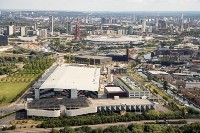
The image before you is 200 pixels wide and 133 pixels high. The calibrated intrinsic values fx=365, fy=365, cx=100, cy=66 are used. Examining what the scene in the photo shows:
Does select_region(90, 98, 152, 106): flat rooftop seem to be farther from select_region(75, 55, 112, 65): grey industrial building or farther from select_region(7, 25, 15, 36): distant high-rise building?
select_region(7, 25, 15, 36): distant high-rise building

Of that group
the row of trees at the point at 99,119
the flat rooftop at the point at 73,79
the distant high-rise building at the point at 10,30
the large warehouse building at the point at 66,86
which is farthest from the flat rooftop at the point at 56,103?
the distant high-rise building at the point at 10,30

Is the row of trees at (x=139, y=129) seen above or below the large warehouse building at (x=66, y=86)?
below

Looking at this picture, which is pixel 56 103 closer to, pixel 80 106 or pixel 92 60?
pixel 80 106

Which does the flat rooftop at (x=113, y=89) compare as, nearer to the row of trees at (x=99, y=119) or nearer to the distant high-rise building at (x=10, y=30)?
the row of trees at (x=99, y=119)

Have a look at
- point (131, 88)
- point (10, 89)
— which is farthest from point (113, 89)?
point (10, 89)

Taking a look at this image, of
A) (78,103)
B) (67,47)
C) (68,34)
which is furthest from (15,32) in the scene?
(78,103)

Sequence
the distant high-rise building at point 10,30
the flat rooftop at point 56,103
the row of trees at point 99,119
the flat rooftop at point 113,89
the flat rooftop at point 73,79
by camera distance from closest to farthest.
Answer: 1. the row of trees at point 99,119
2. the flat rooftop at point 56,103
3. the flat rooftop at point 73,79
4. the flat rooftop at point 113,89
5. the distant high-rise building at point 10,30

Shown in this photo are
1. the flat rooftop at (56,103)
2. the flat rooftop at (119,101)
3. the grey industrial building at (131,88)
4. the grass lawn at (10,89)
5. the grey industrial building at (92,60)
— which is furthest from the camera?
the grey industrial building at (92,60)
